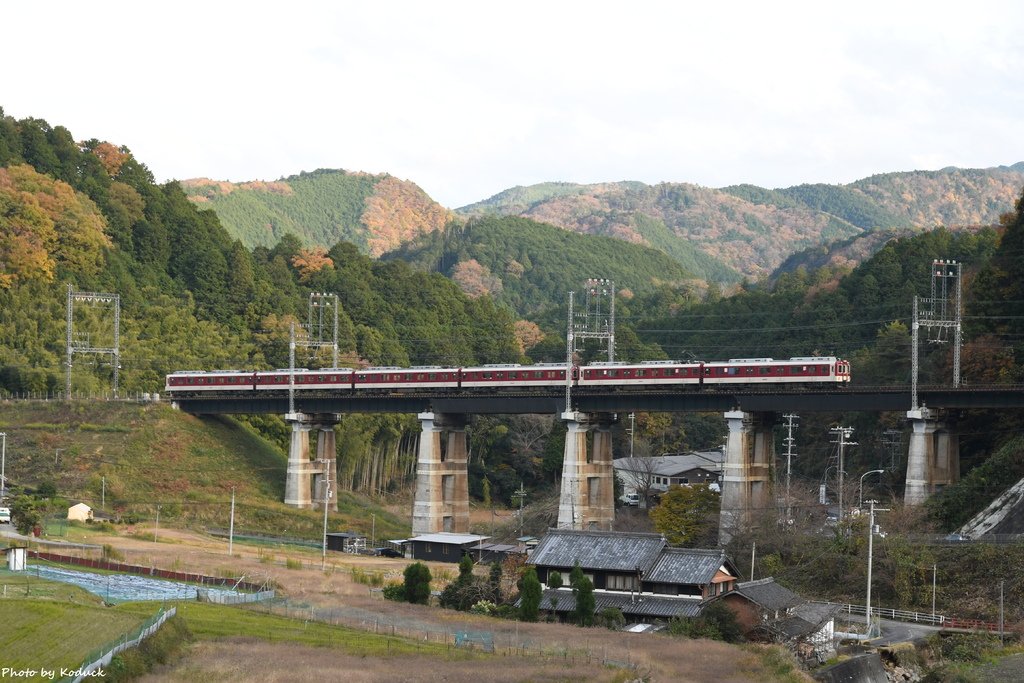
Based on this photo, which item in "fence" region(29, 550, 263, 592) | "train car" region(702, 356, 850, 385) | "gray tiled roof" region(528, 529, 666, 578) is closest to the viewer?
"gray tiled roof" region(528, 529, 666, 578)

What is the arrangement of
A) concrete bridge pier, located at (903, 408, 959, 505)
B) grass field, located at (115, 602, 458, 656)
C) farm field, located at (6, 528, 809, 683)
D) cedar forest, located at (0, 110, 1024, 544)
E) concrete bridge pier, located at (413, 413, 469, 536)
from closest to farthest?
farm field, located at (6, 528, 809, 683) → grass field, located at (115, 602, 458, 656) → concrete bridge pier, located at (903, 408, 959, 505) → concrete bridge pier, located at (413, 413, 469, 536) → cedar forest, located at (0, 110, 1024, 544)

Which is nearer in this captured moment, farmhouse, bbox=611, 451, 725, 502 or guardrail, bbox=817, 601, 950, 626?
guardrail, bbox=817, 601, 950, 626

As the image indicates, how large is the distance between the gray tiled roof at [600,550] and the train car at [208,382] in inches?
1541

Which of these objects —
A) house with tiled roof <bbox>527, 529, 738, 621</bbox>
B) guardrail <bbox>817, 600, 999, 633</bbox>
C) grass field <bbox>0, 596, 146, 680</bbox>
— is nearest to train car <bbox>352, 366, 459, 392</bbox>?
house with tiled roof <bbox>527, 529, 738, 621</bbox>

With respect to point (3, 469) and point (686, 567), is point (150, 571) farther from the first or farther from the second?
point (3, 469)

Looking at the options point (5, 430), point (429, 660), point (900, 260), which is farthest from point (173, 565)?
point (900, 260)

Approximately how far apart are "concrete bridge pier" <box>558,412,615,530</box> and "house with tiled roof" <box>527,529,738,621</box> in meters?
21.5

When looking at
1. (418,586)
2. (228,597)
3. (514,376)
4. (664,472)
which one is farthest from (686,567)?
(664,472)

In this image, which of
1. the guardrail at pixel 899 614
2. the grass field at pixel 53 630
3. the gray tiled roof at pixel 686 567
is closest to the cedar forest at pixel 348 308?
the guardrail at pixel 899 614

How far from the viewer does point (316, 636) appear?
143ft

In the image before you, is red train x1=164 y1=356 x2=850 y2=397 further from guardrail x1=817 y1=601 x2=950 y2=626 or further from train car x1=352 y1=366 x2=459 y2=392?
guardrail x1=817 y1=601 x2=950 y2=626

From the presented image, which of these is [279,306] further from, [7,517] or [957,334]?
[957,334]

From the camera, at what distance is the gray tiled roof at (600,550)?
50.5 meters

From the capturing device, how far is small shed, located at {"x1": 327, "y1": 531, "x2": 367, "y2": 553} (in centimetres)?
7212
